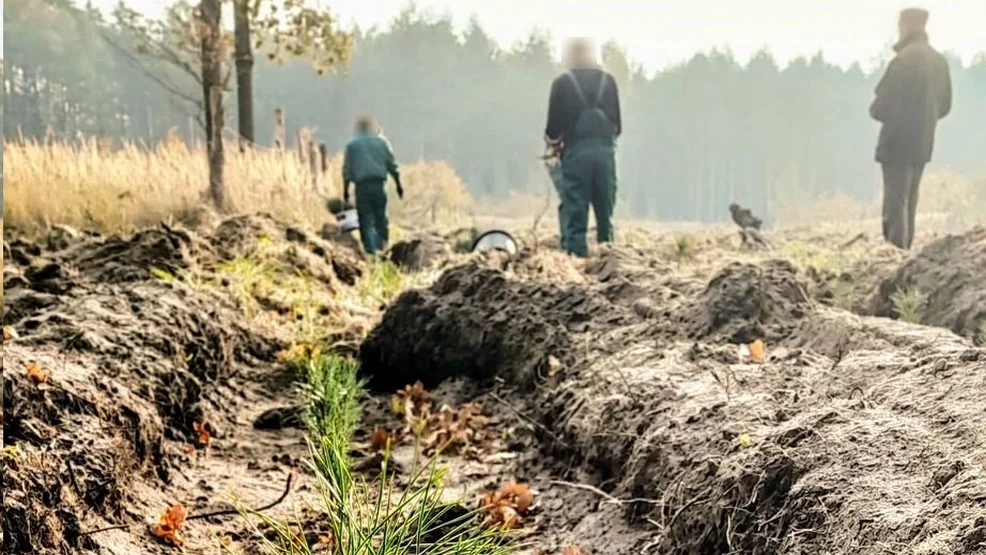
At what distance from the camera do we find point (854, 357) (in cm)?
287

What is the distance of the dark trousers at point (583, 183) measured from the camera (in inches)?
299

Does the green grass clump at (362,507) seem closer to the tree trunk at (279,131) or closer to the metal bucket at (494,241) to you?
the metal bucket at (494,241)

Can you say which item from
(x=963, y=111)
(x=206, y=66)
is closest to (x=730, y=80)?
(x=963, y=111)

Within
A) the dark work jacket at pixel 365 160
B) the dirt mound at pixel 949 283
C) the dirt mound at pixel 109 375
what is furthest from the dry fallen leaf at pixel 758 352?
the dark work jacket at pixel 365 160

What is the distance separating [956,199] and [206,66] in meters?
20.0

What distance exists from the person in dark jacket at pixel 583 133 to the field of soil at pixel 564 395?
1.37 metres

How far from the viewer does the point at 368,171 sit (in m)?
9.98

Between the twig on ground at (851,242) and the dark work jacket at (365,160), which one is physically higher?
the dark work jacket at (365,160)

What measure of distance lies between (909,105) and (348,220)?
240 inches

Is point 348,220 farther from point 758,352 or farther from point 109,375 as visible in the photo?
point 758,352

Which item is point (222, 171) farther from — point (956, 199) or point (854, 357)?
point (956, 199)

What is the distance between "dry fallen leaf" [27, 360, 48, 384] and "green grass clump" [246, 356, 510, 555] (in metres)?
0.77

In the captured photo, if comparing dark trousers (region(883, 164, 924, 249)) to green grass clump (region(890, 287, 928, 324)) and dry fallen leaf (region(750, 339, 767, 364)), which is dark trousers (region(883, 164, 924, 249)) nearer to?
green grass clump (region(890, 287, 928, 324))

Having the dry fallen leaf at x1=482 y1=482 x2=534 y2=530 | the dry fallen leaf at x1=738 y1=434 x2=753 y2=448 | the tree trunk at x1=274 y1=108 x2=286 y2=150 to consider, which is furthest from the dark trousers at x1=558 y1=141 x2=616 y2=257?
the tree trunk at x1=274 y1=108 x2=286 y2=150
